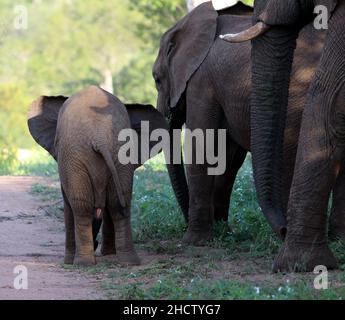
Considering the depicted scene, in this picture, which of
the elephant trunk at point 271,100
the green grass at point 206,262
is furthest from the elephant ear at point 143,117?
the elephant trunk at point 271,100

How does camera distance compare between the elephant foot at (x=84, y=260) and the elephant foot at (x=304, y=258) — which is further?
the elephant foot at (x=84, y=260)

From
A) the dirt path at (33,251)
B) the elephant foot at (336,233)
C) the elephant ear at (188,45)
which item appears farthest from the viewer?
the elephant ear at (188,45)

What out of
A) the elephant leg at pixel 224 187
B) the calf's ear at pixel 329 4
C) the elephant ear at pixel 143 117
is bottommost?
the elephant leg at pixel 224 187

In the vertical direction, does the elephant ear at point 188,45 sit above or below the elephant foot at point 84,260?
above

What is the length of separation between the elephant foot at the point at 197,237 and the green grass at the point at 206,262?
0.07 meters

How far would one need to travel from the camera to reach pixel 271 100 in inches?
274

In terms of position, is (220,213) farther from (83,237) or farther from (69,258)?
(83,237)

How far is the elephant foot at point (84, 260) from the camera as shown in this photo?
7629 millimetres

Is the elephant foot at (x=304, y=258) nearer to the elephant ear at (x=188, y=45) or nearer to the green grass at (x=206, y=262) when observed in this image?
the green grass at (x=206, y=262)

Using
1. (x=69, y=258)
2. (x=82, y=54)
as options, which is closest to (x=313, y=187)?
(x=69, y=258)

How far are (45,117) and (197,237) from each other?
1551 millimetres

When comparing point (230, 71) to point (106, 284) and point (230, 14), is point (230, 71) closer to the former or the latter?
point (230, 14)
